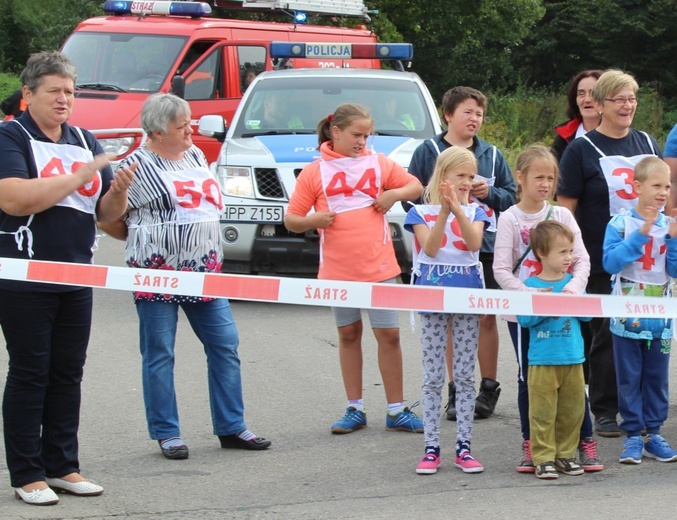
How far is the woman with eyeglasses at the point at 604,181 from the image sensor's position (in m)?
6.24

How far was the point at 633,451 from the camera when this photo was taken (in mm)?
5754

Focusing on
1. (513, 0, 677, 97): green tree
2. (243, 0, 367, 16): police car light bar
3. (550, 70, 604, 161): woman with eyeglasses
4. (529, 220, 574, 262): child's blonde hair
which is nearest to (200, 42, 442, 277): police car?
(550, 70, 604, 161): woman with eyeglasses

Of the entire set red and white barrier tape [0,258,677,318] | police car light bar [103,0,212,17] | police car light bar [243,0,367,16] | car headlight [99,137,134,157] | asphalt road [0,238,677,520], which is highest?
police car light bar [243,0,367,16]

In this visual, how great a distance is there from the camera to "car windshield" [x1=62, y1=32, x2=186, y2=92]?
14.9 metres

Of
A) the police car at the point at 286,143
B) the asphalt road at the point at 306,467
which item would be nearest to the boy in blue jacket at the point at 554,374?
the asphalt road at the point at 306,467

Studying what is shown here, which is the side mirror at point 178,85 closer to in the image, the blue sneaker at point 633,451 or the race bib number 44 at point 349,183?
the race bib number 44 at point 349,183

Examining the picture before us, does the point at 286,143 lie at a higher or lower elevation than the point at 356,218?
higher

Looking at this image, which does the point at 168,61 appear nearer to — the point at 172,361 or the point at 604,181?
the point at 172,361

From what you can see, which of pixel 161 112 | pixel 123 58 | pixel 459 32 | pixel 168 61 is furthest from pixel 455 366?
pixel 459 32

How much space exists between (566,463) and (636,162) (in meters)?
1.71

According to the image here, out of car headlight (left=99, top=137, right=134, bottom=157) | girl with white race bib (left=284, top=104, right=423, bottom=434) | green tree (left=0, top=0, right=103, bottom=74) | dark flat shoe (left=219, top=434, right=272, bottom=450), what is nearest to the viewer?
dark flat shoe (left=219, top=434, right=272, bottom=450)

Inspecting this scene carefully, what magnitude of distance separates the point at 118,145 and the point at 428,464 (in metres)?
8.25

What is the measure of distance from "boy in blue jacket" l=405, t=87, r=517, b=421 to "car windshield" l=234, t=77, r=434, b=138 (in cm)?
415

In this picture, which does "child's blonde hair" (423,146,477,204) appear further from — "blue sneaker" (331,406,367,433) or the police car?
the police car
